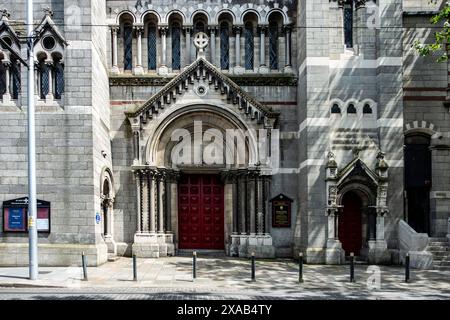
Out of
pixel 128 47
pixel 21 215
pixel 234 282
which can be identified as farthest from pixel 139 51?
pixel 234 282

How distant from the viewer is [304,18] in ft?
63.4

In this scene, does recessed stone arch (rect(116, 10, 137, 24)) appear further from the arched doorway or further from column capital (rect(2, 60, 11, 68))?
the arched doorway

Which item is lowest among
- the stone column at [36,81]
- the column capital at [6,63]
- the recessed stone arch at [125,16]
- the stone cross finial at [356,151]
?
the stone cross finial at [356,151]

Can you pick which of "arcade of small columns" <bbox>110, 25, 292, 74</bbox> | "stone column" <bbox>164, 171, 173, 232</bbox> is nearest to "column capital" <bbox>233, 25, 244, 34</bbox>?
"arcade of small columns" <bbox>110, 25, 292, 74</bbox>

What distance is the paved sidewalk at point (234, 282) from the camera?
489 inches

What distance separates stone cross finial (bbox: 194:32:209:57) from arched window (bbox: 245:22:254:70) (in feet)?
6.21

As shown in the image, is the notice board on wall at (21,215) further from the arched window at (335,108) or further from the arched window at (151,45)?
the arched window at (335,108)

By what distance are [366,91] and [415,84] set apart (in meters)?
2.70

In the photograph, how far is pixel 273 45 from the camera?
21.3 meters

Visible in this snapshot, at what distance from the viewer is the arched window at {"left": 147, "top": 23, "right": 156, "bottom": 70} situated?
69.2ft

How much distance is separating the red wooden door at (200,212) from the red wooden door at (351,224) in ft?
A: 17.6

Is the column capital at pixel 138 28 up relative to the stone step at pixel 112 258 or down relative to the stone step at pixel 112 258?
up

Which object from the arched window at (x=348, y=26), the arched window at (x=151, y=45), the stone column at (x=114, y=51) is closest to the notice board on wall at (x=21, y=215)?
the stone column at (x=114, y=51)

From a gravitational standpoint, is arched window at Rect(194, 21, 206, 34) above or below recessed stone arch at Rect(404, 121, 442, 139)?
above
